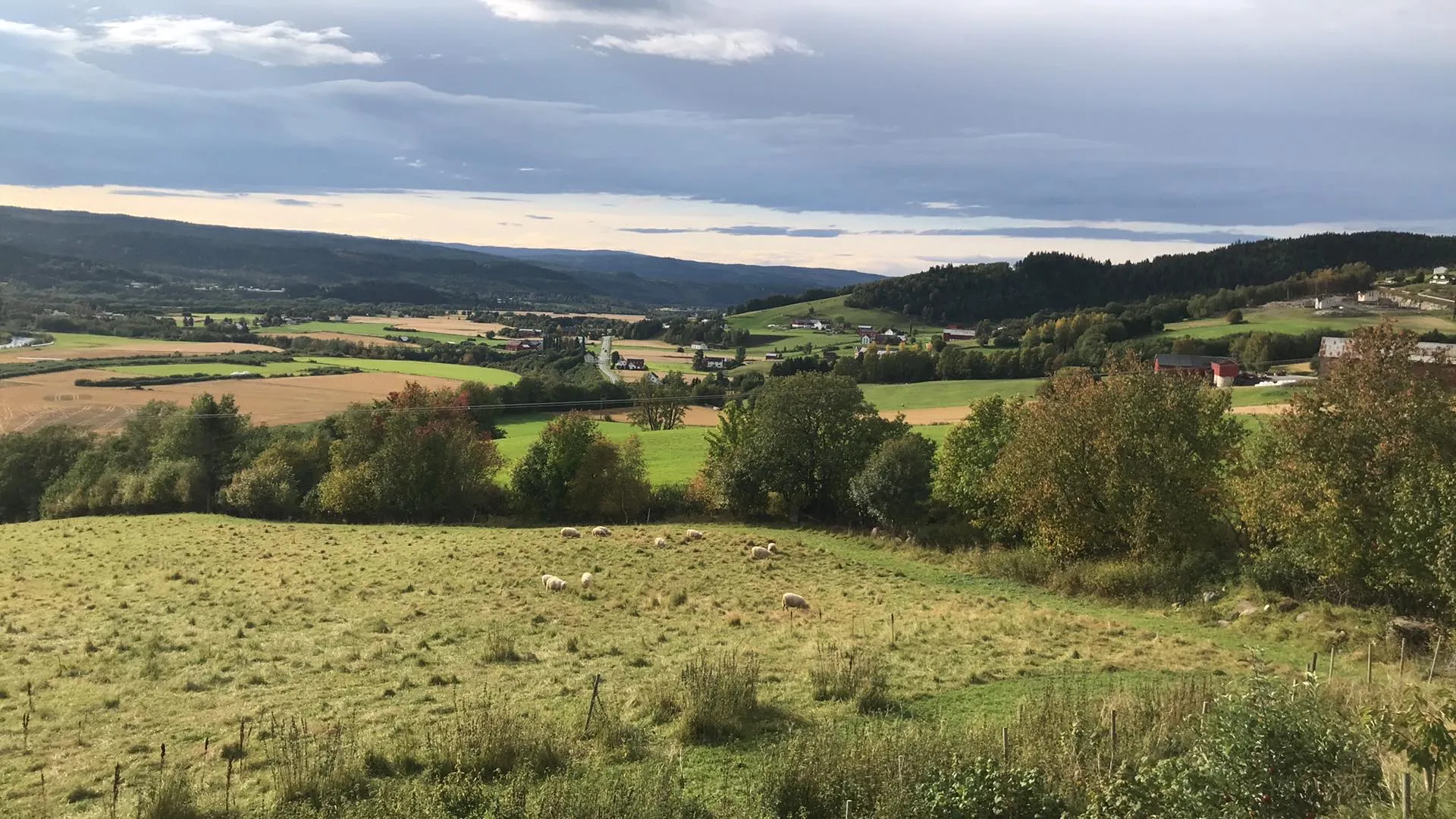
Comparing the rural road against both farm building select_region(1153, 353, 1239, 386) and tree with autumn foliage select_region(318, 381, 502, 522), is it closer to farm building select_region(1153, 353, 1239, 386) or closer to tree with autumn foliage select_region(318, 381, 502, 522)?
tree with autumn foliage select_region(318, 381, 502, 522)

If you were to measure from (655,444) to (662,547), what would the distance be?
1216 inches

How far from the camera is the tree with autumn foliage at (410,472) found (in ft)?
147

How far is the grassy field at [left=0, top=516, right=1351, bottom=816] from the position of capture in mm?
11078

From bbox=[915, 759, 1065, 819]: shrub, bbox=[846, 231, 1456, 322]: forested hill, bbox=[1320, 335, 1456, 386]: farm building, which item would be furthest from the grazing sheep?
bbox=[846, 231, 1456, 322]: forested hill

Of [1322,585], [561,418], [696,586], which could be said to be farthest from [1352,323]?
[696,586]

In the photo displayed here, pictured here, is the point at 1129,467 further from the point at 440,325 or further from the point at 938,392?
the point at 440,325

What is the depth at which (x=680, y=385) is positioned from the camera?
85.2 meters

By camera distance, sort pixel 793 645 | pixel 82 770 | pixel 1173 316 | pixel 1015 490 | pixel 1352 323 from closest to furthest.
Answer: pixel 82 770 < pixel 793 645 < pixel 1015 490 < pixel 1352 323 < pixel 1173 316

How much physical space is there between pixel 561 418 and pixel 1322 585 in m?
38.5

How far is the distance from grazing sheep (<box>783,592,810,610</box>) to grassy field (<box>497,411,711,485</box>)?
27427mm

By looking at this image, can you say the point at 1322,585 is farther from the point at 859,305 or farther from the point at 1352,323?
the point at 859,305

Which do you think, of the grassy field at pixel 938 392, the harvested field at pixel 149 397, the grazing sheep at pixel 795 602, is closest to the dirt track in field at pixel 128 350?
the harvested field at pixel 149 397

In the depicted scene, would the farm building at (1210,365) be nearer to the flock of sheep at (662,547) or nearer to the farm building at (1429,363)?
the farm building at (1429,363)

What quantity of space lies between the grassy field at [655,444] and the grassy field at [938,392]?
1789cm
